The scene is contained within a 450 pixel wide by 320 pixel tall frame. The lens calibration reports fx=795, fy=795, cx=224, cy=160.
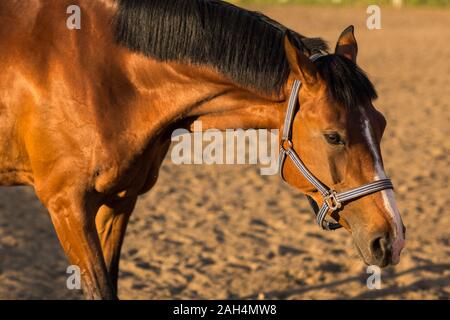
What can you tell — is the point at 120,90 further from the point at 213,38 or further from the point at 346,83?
the point at 346,83

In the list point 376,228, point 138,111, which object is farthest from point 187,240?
point 376,228

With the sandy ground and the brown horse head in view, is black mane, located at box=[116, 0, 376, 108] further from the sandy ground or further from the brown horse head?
the sandy ground

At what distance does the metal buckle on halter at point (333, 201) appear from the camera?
3.75m

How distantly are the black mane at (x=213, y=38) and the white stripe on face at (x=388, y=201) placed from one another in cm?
49

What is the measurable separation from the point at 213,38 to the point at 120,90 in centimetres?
56

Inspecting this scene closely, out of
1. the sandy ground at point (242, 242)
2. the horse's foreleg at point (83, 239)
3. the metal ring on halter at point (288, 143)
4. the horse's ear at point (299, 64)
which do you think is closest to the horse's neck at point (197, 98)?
the metal ring on halter at point (288, 143)

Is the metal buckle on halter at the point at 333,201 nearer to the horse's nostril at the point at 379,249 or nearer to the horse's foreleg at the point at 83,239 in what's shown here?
the horse's nostril at the point at 379,249

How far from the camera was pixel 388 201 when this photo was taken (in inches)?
144

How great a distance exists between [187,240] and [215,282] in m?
0.92

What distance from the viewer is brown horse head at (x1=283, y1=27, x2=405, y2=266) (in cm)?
364

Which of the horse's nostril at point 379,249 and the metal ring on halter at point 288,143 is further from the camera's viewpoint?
the metal ring on halter at point 288,143

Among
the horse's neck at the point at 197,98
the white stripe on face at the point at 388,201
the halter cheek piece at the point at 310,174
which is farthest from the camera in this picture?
the horse's neck at the point at 197,98

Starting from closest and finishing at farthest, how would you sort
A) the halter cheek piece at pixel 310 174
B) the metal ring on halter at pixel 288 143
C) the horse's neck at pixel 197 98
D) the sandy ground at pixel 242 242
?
the halter cheek piece at pixel 310 174 → the metal ring on halter at pixel 288 143 → the horse's neck at pixel 197 98 → the sandy ground at pixel 242 242

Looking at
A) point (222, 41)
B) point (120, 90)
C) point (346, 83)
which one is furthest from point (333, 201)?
point (120, 90)
